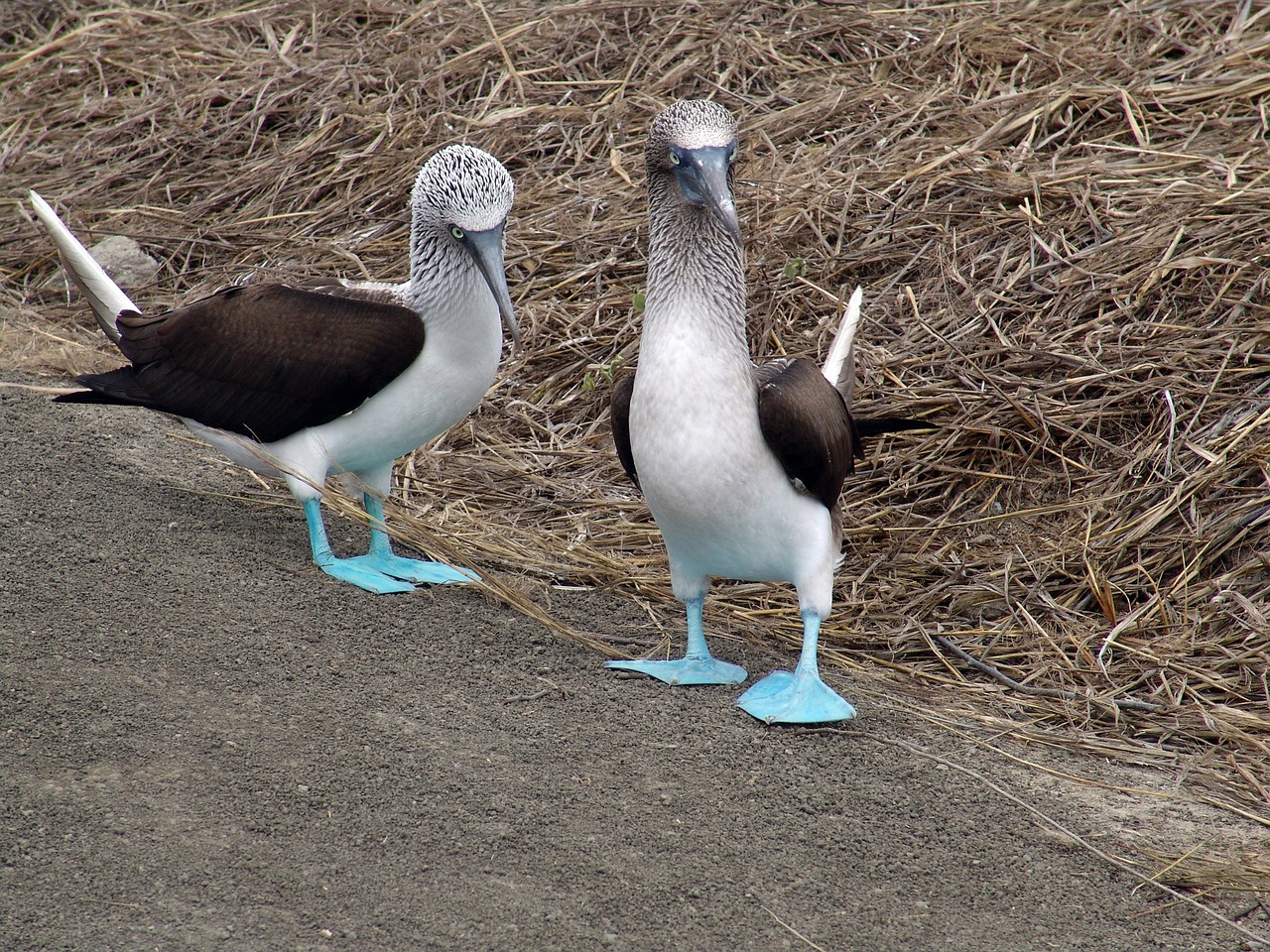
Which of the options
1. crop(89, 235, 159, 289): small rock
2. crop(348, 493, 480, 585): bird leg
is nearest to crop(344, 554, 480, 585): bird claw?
crop(348, 493, 480, 585): bird leg

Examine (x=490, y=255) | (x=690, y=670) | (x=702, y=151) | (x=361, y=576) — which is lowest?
(x=690, y=670)

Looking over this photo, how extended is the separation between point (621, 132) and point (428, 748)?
459 cm

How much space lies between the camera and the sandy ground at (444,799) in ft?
8.34

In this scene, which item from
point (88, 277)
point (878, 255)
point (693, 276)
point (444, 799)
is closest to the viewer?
point (444, 799)

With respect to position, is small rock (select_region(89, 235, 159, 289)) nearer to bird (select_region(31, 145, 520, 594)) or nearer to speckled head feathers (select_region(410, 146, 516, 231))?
bird (select_region(31, 145, 520, 594))

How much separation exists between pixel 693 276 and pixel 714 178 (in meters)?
0.28

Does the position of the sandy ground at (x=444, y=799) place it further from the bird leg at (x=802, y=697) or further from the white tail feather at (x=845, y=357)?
the white tail feather at (x=845, y=357)

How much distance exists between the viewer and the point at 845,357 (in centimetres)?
436

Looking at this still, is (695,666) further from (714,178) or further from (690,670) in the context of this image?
(714,178)

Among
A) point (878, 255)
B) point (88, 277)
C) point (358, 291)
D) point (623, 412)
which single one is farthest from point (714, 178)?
point (88, 277)

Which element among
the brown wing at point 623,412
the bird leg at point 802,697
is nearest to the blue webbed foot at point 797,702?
the bird leg at point 802,697

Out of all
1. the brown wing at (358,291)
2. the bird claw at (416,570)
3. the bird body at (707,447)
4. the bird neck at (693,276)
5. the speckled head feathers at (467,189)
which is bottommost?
the bird claw at (416,570)

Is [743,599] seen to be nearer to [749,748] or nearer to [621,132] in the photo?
[749,748]

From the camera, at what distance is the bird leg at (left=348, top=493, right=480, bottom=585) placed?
4.30 metres
